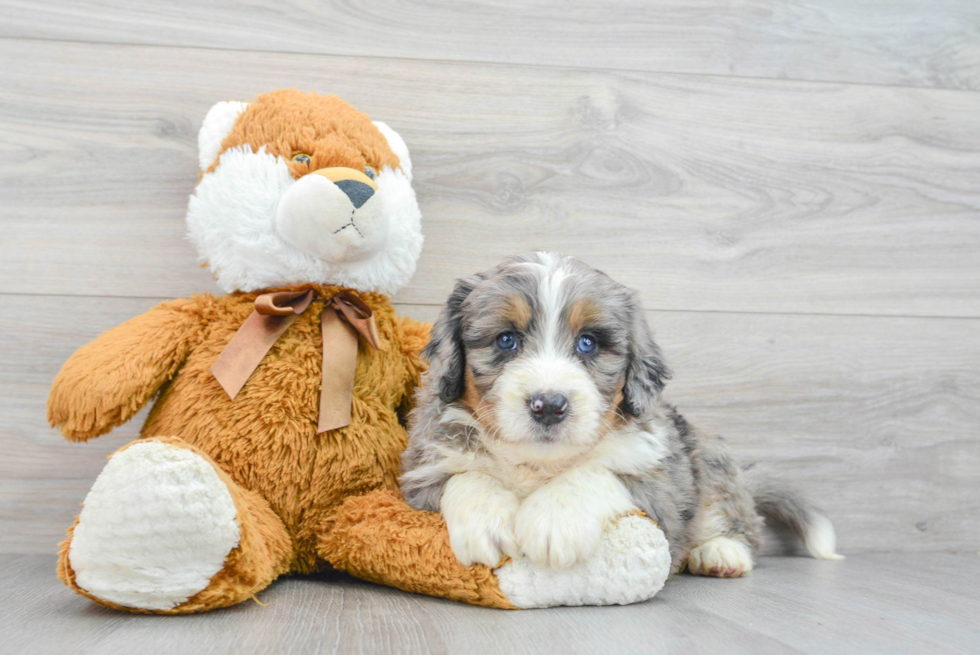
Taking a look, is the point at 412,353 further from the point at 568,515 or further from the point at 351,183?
the point at 568,515

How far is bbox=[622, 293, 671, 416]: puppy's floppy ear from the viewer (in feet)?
5.54

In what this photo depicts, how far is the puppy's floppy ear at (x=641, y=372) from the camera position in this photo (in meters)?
1.69

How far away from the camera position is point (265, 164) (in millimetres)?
1789

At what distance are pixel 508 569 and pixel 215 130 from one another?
4.17ft

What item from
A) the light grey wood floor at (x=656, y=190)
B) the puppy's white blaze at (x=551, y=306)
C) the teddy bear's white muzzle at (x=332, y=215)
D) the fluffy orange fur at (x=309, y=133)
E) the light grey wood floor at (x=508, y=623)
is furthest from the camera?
the light grey wood floor at (x=656, y=190)

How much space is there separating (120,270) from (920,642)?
215cm

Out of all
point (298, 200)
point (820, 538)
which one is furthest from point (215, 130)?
point (820, 538)

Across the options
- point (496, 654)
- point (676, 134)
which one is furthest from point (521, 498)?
point (676, 134)

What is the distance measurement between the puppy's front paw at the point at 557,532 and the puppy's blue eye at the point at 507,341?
328mm

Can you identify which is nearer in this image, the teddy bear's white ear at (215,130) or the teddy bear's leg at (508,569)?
the teddy bear's leg at (508,569)

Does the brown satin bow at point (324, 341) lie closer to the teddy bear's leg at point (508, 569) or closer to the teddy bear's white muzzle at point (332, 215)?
the teddy bear's white muzzle at point (332, 215)

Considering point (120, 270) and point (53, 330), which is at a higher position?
point (120, 270)

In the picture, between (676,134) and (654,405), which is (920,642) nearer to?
(654,405)

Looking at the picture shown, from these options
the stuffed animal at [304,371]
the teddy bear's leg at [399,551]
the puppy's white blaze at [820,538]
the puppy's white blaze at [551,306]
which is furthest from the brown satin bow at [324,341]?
the puppy's white blaze at [820,538]
